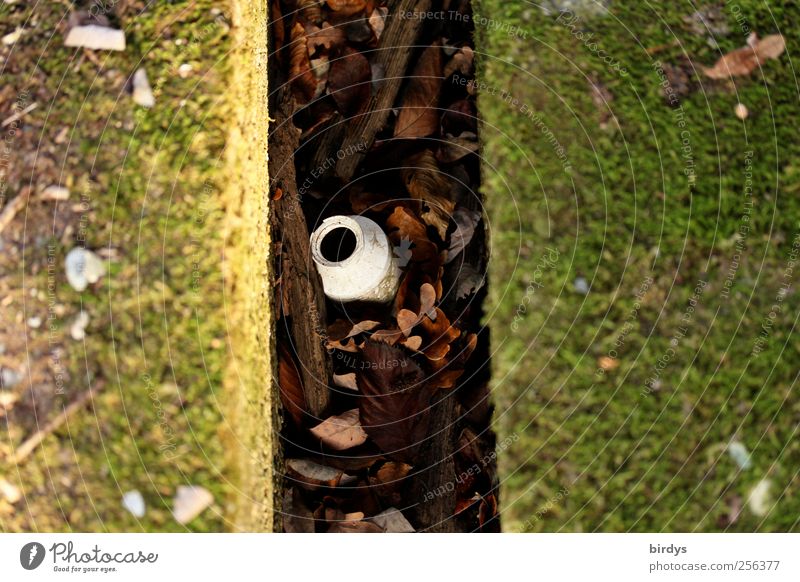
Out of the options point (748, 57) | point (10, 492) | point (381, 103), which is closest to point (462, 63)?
point (381, 103)

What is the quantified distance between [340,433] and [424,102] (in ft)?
3.09

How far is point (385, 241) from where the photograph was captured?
5.82 feet

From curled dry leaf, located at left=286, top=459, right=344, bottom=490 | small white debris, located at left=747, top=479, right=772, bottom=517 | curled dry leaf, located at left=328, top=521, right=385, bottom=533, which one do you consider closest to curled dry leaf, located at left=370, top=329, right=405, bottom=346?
curled dry leaf, located at left=286, top=459, right=344, bottom=490

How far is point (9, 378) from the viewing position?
5.08ft

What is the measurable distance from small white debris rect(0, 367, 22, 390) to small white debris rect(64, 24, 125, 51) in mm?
801

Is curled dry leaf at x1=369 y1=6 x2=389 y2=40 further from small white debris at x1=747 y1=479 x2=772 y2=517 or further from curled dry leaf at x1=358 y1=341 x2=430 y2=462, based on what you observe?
small white debris at x1=747 y1=479 x2=772 y2=517

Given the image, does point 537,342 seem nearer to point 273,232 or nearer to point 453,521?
point 453,521

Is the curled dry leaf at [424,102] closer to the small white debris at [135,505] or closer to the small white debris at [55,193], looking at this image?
the small white debris at [55,193]

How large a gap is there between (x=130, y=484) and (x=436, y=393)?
770mm

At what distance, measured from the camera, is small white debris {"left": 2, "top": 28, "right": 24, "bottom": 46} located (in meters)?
1.69

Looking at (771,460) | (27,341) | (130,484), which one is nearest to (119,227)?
(27,341)

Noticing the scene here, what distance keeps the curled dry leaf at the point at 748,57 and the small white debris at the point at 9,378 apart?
180 centimetres

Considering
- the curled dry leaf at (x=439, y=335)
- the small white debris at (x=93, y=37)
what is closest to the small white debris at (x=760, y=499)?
the curled dry leaf at (x=439, y=335)
